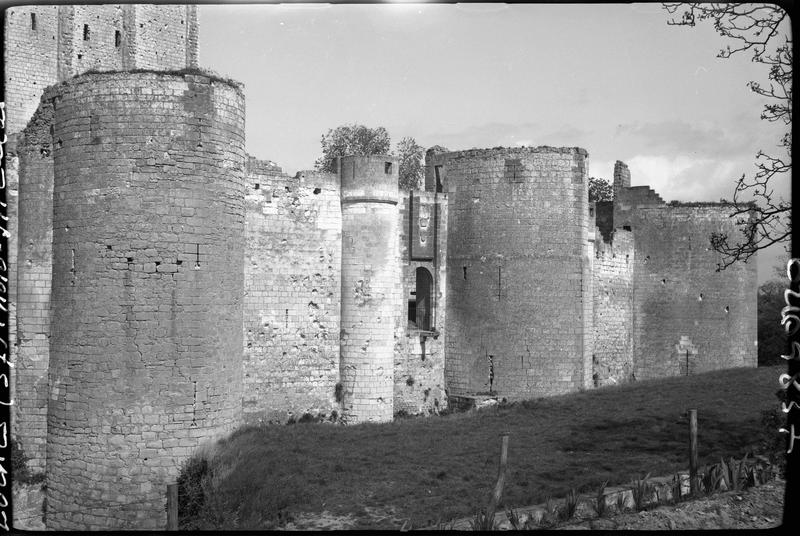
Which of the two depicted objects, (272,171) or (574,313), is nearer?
(272,171)

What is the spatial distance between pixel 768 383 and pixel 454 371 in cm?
860

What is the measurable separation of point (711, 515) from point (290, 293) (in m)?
11.4

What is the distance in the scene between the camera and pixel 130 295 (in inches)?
568

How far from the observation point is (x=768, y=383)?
23.1 metres

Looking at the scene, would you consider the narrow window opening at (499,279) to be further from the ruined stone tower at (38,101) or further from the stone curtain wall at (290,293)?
the ruined stone tower at (38,101)

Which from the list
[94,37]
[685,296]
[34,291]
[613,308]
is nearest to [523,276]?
[613,308]

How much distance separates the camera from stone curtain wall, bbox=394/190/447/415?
22.6 metres

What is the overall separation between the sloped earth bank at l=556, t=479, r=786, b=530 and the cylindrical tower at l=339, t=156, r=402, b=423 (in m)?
10.6

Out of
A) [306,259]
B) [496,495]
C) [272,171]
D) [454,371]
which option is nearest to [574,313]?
[454,371]

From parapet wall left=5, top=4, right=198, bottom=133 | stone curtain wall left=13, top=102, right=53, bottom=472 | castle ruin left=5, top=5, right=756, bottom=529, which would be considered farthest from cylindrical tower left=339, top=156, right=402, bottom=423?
parapet wall left=5, top=4, right=198, bottom=133

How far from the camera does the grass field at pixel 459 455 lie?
12.5 metres

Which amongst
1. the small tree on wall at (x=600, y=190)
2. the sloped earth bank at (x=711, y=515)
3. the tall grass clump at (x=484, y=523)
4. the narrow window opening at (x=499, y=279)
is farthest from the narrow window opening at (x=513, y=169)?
the small tree on wall at (x=600, y=190)

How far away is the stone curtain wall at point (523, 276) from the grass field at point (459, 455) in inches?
74.0

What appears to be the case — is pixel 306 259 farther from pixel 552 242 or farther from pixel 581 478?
pixel 581 478
